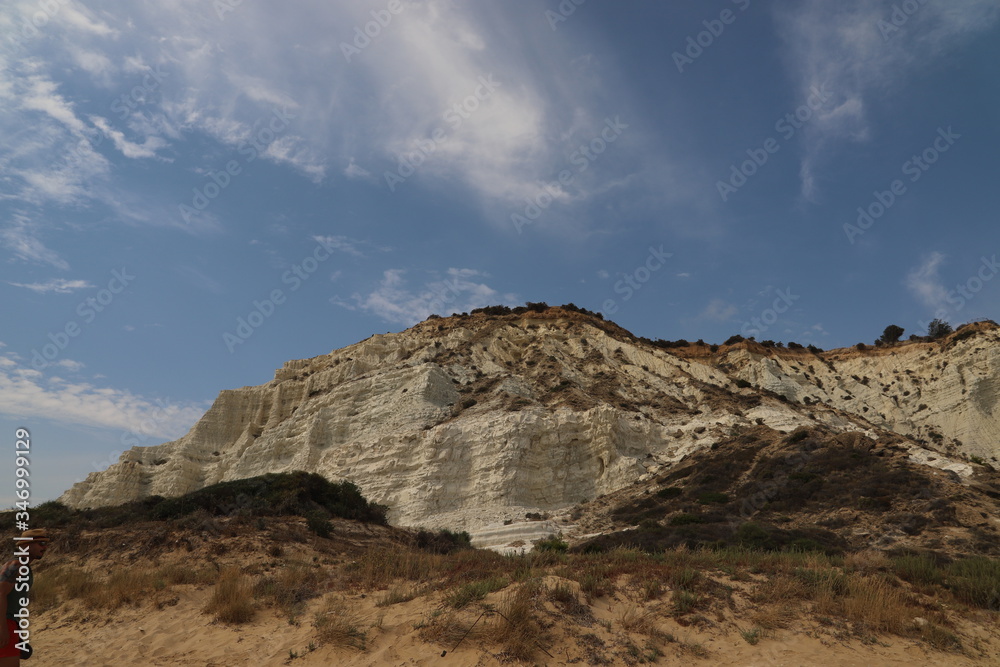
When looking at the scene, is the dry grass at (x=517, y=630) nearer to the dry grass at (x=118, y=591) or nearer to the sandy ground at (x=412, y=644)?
the sandy ground at (x=412, y=644)

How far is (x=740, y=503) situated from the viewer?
24.4m

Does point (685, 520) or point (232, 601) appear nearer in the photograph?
point (232, 601)

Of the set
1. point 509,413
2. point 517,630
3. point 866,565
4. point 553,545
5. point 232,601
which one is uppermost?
point 509,413

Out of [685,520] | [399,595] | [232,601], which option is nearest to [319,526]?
[232,601]

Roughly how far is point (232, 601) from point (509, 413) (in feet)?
82.7

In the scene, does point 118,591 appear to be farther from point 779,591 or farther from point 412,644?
point 779,591

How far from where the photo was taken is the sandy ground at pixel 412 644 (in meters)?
7.00

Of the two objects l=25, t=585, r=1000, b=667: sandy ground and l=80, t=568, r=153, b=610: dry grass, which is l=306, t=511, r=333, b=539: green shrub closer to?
l=80, t=568, r=153, b=610: dry grass

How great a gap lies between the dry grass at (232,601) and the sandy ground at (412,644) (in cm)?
17

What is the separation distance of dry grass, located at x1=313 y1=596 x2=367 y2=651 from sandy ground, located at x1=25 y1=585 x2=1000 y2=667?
90mm

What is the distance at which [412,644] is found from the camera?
7504 mm

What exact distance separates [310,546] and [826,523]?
17.9 m

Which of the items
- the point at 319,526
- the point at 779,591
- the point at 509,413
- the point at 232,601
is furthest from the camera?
the point at 509,413

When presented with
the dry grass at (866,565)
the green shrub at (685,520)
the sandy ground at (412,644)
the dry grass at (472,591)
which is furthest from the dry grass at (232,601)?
the green shrub at (685,520)
